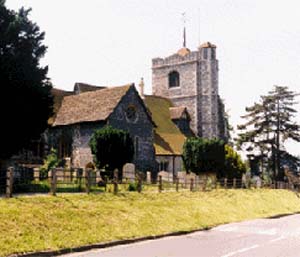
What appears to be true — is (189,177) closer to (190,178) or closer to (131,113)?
(190,178)

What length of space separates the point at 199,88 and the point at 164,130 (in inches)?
384

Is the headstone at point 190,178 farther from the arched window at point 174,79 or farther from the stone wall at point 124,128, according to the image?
the arched window at point 174,79

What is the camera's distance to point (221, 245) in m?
15.2

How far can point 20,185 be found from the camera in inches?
925

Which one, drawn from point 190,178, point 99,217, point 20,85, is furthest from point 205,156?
point 99,217

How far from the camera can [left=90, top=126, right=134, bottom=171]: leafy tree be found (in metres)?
32.4

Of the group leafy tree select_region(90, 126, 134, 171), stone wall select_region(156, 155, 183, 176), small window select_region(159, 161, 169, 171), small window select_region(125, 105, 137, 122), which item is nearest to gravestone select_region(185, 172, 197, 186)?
leafy tree select_region(90, 126, 134, 171)

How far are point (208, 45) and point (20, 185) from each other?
134 feet

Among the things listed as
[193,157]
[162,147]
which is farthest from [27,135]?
[162,147]

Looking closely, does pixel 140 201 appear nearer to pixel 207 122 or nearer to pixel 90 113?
pixel 90 113

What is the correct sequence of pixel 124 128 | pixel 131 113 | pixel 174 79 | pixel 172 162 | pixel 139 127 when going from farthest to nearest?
pixel 174 79, pixel 172 162, pixel 139 127, pixel 131 113, pixel 124 128

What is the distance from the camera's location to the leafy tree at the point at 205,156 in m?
40.3

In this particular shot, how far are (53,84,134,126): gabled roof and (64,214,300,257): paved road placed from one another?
20.8m

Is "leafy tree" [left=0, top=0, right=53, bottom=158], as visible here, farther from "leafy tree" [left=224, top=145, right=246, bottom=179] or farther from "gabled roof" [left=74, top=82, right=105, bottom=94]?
"leafy tree" [left=224, top=145, right=246, bottom=179]
